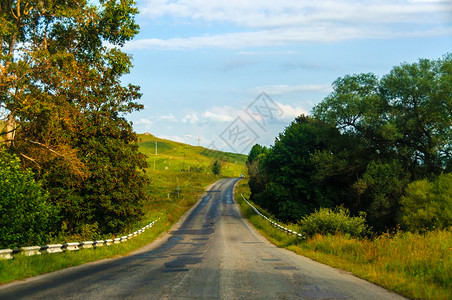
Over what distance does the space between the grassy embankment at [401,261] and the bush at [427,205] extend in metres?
14.4

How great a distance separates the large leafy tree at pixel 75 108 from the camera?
64.6 feet

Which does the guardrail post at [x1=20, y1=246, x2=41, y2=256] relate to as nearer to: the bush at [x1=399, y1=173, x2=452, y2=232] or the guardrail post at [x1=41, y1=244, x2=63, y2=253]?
the guardrail post at [x1=41, y1=244, x2=63, y2=253]

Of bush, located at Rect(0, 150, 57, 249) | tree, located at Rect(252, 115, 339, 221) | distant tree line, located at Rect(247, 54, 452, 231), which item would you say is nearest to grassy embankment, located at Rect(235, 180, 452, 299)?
bush, located at Rect(0, 150, 57, 249)

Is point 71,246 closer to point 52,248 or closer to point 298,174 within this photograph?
point 52,248

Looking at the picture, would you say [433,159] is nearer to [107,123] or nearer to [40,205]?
[107,123]

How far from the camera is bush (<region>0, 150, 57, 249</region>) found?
14.3m

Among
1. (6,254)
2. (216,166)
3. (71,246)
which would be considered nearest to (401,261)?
(6,254)

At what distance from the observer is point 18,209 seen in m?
14.7

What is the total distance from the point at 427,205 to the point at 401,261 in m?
20.9

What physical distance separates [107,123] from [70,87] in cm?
329

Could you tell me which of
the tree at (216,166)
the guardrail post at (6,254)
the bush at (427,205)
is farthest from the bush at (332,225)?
the tree at (216,166)

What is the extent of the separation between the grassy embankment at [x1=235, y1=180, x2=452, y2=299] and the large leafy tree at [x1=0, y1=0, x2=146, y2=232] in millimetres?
13653

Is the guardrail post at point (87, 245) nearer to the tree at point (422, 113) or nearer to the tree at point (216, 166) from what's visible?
the tree at point (422, 113)

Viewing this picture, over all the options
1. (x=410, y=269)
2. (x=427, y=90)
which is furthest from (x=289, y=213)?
(x=410, y=269)
